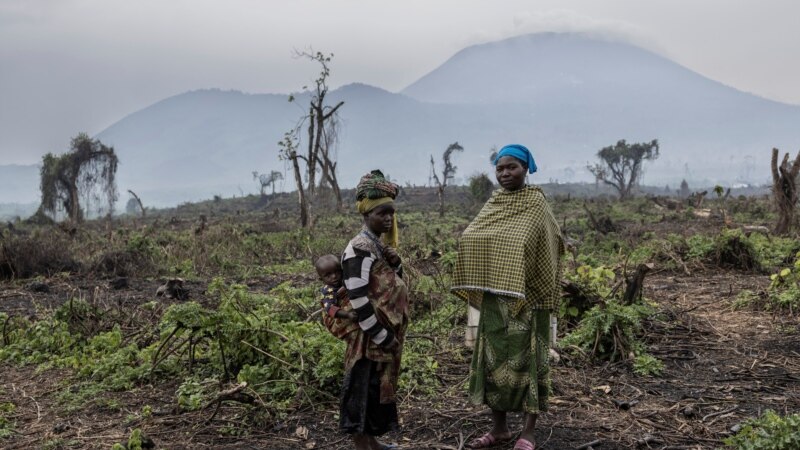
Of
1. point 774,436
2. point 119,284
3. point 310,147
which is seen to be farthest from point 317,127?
point 774,436

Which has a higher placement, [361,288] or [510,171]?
[510,171]

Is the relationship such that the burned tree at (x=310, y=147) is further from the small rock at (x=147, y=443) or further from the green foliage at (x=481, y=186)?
the small rock at (x=147, y=443)

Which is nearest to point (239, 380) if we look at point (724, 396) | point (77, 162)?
point (724, 396)

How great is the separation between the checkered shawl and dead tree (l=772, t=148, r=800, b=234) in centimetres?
1090

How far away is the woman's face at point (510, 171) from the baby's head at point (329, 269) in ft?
3.56

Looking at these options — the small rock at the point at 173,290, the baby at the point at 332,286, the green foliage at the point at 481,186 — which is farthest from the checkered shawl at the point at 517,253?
the green foliage at the point at 481,186

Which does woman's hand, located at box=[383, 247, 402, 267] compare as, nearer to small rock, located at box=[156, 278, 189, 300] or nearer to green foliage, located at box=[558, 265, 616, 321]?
green foliage, located at box=[558, 265, 616, 321]

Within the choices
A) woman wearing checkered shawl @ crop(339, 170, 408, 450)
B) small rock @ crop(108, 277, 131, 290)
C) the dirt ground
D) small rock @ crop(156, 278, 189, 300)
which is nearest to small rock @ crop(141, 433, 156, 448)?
the dirt ground

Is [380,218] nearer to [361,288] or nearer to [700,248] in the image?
[361,288]

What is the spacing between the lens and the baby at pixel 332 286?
332 centimetres

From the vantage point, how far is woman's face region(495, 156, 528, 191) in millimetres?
3615

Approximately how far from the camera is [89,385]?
17.3ft

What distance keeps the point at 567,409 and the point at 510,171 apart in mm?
1864

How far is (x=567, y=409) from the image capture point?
4.41 metres
